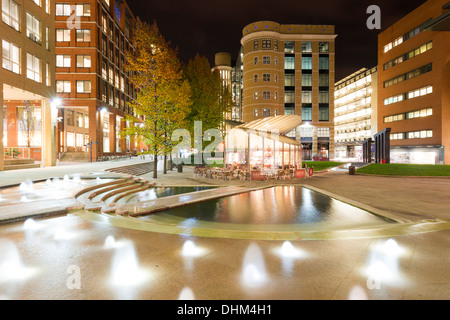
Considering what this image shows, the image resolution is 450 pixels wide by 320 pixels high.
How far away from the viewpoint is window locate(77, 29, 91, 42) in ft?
123

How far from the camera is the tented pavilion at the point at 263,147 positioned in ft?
68.6

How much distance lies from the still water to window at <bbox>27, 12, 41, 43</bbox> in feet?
82.9

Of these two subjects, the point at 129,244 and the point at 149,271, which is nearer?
the point at 149,271

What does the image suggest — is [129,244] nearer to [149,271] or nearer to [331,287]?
[149,271]

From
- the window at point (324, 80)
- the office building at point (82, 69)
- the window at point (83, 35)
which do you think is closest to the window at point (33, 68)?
the office building at point (82, 69)

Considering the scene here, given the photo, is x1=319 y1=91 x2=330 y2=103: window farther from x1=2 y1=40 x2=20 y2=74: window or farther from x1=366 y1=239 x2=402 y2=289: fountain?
x1=366 y1=239 x2=402 y2=289: fountain

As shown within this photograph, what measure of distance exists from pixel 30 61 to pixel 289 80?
4538 cm

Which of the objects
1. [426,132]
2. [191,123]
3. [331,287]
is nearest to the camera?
[331,287]

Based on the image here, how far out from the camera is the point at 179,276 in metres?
3.59

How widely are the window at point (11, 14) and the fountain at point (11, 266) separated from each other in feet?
79.1

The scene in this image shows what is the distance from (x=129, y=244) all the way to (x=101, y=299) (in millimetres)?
1897

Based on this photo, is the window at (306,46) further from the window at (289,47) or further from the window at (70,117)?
the window at (70,117)

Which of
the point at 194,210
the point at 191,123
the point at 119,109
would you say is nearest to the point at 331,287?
the point at 194,210

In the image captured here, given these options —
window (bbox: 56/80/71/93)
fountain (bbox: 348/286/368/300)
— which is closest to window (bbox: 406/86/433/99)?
fountain (bbox: 348/286/368/300)
